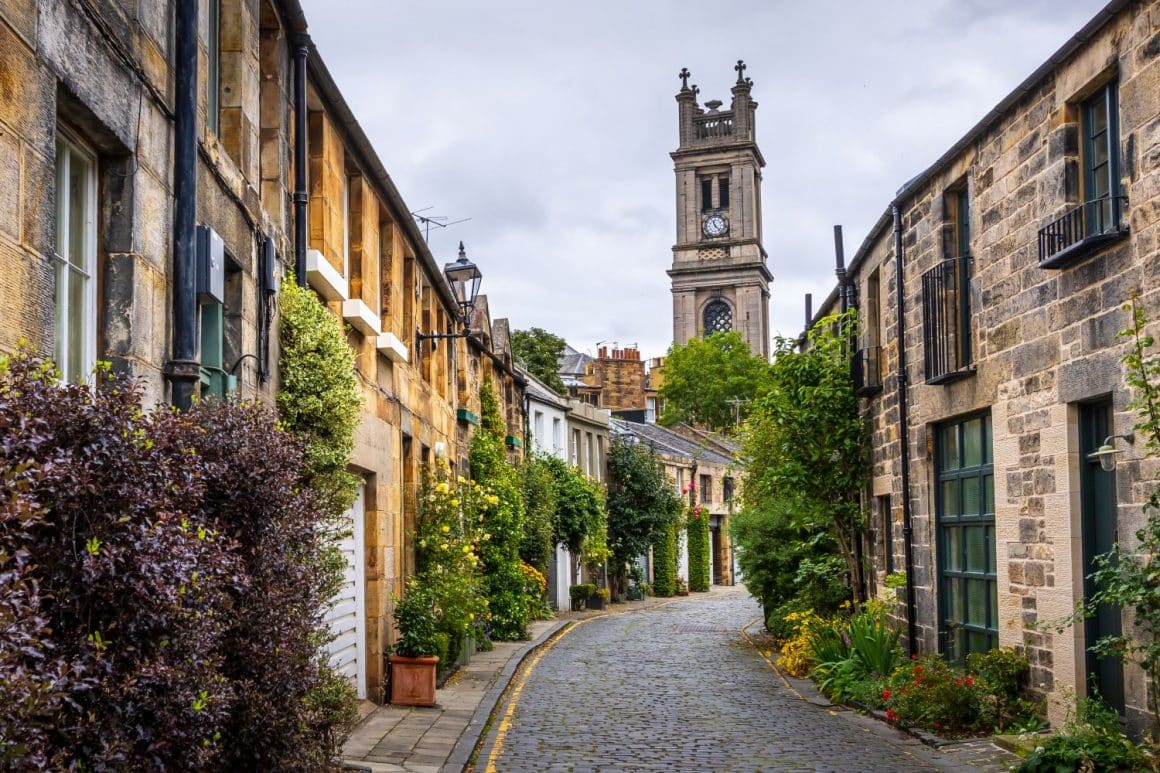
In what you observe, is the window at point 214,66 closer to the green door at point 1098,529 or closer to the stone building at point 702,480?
the green door at point 1098,529

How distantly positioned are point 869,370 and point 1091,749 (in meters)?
8.36

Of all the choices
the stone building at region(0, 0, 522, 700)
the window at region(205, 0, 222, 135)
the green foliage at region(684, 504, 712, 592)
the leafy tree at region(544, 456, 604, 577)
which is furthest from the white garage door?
the green foliage at region(684, 504, 712, 592)

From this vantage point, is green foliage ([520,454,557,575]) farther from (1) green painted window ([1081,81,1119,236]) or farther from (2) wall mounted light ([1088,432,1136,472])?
(2) wall mounted light ([1088,432,1136,472])

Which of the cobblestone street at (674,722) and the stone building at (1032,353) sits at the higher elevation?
the stone building at (1032,353)

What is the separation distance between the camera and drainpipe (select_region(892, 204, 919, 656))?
595 inches

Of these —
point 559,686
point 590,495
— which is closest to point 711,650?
point 559,686

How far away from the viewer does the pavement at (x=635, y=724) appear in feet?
35.5

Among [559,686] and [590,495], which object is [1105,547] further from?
[590,495]

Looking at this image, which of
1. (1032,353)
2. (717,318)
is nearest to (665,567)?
(1032,353)

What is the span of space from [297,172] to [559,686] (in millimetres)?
8304

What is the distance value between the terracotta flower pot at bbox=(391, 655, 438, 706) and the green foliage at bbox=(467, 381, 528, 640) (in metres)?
7.31

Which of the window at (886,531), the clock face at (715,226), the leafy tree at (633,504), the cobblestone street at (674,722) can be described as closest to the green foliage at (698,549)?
the leafy tree at (633,504)

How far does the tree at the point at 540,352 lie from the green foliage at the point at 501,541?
31.2 m

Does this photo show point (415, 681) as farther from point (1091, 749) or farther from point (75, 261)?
point (75, 261)
